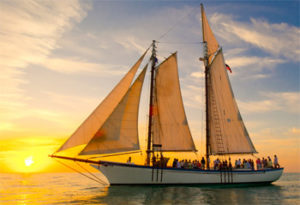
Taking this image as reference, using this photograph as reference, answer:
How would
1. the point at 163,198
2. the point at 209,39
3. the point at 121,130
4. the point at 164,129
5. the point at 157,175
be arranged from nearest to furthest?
the point at 163,198
the point at 121,130
the point at 157,175
the point at 164,129
the point at 209,39

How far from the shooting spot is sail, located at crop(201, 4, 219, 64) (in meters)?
38.7

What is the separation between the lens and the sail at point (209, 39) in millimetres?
38656

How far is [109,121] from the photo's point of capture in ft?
85.6

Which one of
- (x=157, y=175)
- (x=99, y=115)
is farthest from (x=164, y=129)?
(x=99, y=115)

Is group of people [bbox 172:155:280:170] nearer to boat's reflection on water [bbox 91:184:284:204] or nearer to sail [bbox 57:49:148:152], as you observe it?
boat's reflection on water [bbox 91:184:284:204]

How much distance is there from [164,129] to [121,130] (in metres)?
6.59

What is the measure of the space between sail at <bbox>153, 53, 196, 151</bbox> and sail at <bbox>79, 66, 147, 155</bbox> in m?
4.18

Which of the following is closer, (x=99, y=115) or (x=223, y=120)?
(x=99, y=115)

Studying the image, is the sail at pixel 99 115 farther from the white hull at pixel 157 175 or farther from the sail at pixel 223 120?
the sail at pixel 223 120

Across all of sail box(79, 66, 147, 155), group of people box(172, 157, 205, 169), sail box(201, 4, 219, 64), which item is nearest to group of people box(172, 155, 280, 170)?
group of people box(172, 157, 205, 169)

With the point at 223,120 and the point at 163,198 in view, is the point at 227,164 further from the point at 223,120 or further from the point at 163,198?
the point at 163,198

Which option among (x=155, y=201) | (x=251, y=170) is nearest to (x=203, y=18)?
(x=251, y=170)

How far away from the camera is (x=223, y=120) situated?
3591 centimetres

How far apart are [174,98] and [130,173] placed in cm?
1060
